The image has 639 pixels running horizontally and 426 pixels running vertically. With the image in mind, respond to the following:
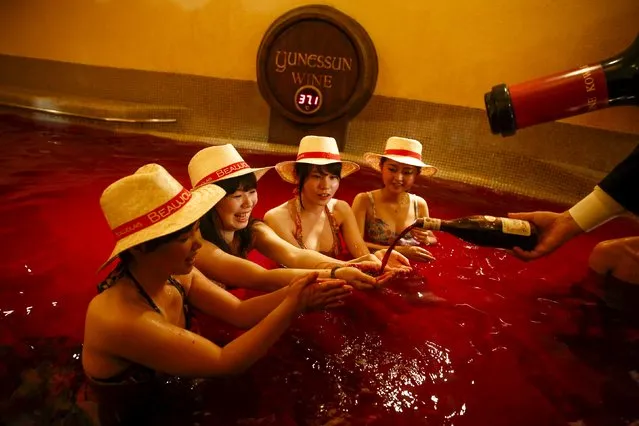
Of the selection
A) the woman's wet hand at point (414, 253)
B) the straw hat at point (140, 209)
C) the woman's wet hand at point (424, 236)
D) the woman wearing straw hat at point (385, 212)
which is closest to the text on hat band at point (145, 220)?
the straw hat at point (140, 209)

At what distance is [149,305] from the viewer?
1.92 metres

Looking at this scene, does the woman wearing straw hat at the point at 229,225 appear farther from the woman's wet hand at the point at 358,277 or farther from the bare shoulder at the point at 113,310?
the bare shoulder at the point at 113,310

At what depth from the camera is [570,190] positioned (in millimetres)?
6223

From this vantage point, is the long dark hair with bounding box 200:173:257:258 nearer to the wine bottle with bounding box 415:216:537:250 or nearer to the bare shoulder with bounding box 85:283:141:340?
the bare shoulder with bounding box 85:283:141:340

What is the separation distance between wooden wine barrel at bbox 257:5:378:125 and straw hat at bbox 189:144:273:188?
4.51m

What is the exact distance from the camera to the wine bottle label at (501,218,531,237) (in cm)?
254

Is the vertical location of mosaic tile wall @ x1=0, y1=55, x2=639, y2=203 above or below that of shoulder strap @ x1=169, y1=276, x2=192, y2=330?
above

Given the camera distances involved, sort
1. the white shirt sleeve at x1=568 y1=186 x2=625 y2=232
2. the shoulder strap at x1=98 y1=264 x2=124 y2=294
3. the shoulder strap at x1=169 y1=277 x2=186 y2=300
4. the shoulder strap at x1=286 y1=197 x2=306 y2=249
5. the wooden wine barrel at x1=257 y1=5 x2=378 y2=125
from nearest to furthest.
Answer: the shoulder strap at x1=98 y1=264 x2=124 y2=294 → the shoulder strap at x1=169 y1=277 x2=186 y2=300 → the white shirt sleeve at x1=568 y1=186 x2=625 y2=232 → the shoulder strap at x1=286 y1=197 x2=306 y2=249 → the wooden wine barrel at x1=257 y1=5 x2=378 y2=125

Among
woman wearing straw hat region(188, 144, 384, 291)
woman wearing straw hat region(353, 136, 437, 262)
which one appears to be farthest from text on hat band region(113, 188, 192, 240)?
woman wearing straw hat region(353, 136, 437, 262)

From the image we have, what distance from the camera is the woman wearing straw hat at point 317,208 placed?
3.27 metres

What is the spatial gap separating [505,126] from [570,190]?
4627 millimetres

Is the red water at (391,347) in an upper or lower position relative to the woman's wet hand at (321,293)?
lower

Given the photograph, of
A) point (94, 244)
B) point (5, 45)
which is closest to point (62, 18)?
point (5, 45)

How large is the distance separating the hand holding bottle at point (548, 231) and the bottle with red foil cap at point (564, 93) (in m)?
0.69
